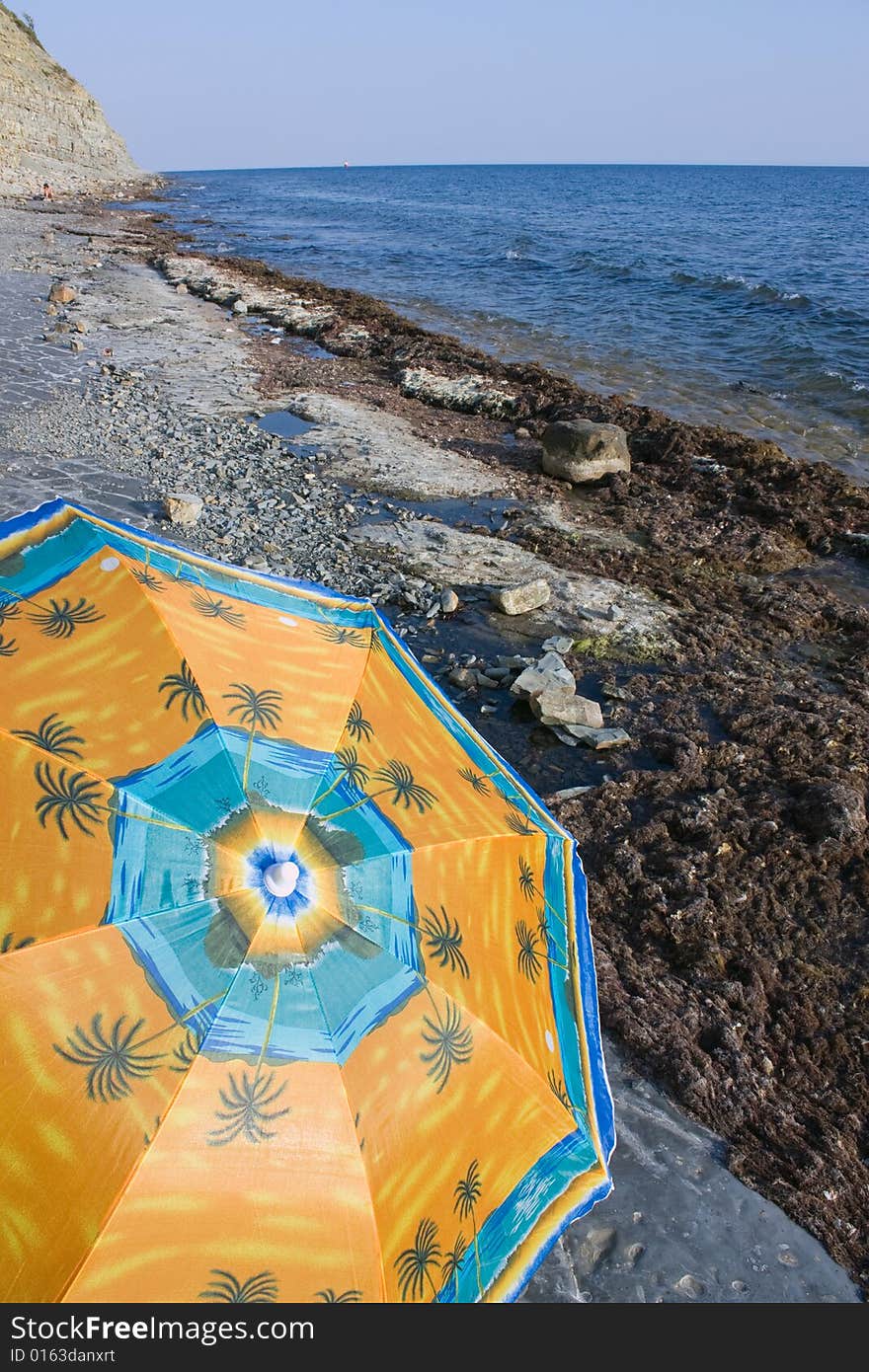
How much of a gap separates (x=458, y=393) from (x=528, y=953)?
46.1 ft

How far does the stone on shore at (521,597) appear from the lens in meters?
8.14

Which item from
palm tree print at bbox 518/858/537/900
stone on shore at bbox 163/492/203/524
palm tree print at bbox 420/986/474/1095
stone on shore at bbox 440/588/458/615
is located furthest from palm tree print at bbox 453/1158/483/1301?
stone on shore at bbox 163/492/203/524

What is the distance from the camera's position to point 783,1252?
337cm

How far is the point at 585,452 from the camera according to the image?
11.7 metres

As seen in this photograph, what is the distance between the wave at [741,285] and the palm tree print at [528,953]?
2682 cm

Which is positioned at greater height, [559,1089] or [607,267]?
[607,267]

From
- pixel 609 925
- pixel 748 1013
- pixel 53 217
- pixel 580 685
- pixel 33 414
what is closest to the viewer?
pixel 748 1013

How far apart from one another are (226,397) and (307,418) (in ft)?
5.64

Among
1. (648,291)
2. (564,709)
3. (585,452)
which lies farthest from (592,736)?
(648,291)

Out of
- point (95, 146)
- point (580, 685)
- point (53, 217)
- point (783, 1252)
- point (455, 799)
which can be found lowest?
point (783, 1252)

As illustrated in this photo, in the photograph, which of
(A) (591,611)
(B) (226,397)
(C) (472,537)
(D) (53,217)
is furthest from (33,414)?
(D) (53,217)

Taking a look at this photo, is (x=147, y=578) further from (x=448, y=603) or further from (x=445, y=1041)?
(x=448, y=603)

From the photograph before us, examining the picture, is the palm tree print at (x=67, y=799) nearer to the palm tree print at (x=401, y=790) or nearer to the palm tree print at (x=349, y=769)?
the palm tree print at (x=349, y=769)

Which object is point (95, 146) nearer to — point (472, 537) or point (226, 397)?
point (226, 397)
